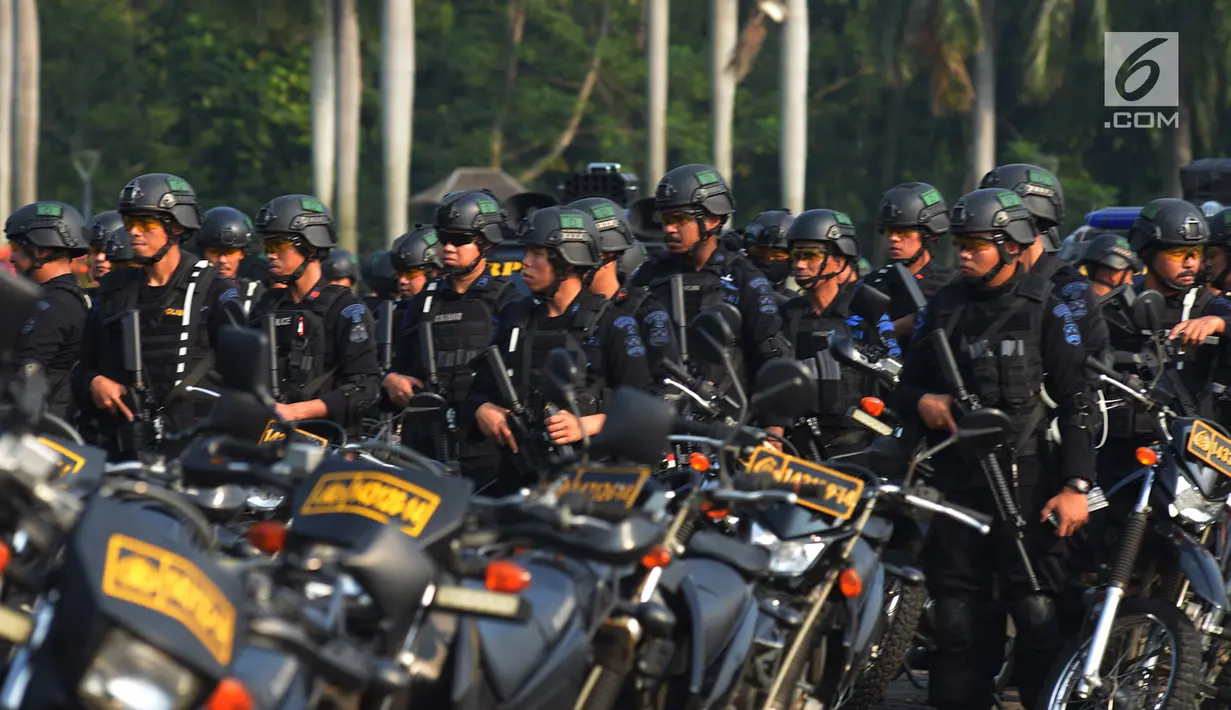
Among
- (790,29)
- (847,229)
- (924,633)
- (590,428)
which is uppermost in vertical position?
(790,29)

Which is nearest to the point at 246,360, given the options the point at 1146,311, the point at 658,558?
the point at 658,558

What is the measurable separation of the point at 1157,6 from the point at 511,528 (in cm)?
3397

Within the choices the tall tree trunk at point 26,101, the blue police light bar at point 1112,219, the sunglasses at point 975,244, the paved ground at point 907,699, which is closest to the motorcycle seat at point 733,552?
the sunglasses at point 975,244

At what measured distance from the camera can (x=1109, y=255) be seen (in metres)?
10.8

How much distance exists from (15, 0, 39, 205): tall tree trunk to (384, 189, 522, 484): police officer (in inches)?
793

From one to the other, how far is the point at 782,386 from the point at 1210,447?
2247 mm

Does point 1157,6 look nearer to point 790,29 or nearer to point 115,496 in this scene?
point 790,29

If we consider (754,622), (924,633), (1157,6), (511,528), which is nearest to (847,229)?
(924,633)

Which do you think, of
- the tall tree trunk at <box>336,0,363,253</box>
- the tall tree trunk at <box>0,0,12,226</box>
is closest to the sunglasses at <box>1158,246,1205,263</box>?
the tall tree trunk at <box>0,0,12,226</box>

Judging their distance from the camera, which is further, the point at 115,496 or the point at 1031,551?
the point at 1031,551

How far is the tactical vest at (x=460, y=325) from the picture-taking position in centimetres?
1041

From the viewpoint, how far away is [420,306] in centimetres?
1065

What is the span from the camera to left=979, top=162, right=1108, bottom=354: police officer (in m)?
7.84

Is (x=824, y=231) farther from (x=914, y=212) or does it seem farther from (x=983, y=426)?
(x=983, y=426)
